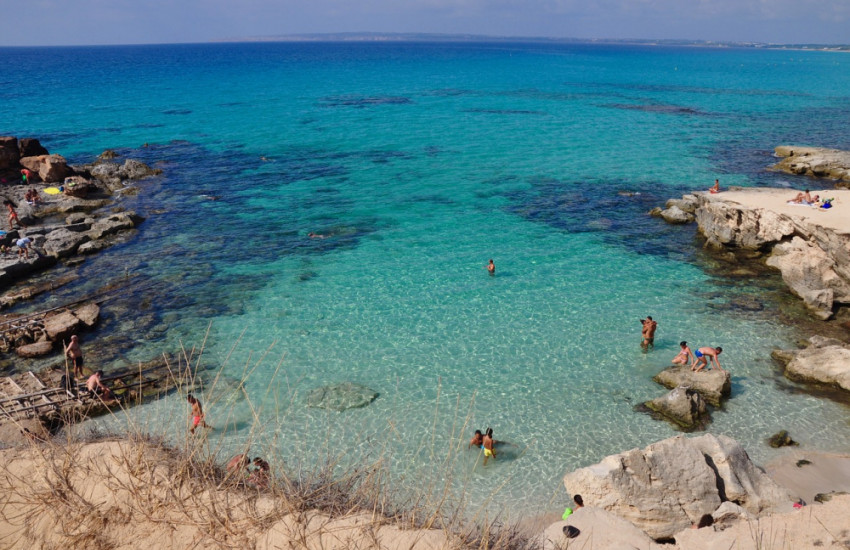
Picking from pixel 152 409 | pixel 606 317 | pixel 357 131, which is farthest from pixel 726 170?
pixel 152 409

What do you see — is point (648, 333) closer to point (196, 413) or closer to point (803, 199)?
point (196, 413)

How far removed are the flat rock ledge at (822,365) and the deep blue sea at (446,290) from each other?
68 cm

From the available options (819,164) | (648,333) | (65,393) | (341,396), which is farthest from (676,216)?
(65,393)

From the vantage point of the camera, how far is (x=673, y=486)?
1205cm

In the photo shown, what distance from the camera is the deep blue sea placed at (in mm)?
15477

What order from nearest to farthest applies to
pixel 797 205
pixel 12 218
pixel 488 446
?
pixel 488 446 < pixel 797 205 < pixel 12 218

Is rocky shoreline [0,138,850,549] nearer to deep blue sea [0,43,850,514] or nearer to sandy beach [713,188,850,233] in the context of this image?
sandy beach [713,188,850,233]

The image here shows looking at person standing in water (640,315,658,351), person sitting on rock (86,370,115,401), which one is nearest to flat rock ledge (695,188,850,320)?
person standing in water (640,315,658,351)

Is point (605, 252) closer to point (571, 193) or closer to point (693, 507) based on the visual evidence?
point (571, 193)

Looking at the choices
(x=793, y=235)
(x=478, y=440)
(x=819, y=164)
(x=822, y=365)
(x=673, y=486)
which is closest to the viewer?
(x=673, y=486)

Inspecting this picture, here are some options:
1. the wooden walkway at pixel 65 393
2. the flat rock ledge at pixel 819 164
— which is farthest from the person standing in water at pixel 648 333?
the flat rock ledge at pixel 819 164

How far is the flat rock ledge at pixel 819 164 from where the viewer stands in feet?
126

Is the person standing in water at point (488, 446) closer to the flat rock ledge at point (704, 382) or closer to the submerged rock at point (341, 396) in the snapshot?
the submerged rock at point (341, 396)

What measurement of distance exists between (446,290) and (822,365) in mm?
13473
